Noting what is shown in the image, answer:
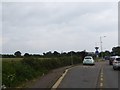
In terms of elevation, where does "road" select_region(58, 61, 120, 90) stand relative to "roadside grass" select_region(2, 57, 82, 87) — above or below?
below

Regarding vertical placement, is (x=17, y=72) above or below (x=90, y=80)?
above

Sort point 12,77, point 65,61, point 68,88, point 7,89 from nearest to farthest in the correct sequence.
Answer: point 7,89
point 68,88
point 12,77
point 65,61

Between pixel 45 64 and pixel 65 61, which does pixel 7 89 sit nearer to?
pixel 45 64

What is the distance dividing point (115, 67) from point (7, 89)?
2541 centimetres

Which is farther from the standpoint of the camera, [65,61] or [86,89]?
[65,61]

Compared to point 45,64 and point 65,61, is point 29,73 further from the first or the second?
point 65,61

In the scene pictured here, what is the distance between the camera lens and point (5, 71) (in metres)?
21.7

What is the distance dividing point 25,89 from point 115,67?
24511 millimetres

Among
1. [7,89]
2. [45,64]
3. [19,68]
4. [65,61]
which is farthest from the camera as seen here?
[65,61]

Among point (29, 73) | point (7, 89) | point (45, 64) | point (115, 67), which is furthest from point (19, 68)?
point (115, 67)

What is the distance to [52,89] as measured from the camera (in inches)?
699

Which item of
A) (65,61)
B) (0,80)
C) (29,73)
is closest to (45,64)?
(29,73)

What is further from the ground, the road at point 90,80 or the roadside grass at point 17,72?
the roadside grass at point 17,72

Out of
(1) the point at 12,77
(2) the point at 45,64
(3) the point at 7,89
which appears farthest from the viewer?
(2) the point at 45,64
